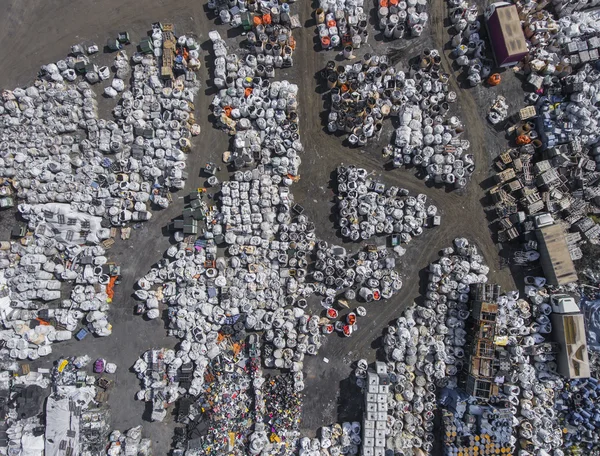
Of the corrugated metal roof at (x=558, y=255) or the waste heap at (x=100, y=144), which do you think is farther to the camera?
the waste heap at (x=100, y=144)

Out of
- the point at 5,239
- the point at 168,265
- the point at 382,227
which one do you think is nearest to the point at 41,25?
the point at 5,239

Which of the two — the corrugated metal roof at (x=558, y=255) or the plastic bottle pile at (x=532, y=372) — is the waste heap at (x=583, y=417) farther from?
the corrugated metal roof at (x=558, y=255)

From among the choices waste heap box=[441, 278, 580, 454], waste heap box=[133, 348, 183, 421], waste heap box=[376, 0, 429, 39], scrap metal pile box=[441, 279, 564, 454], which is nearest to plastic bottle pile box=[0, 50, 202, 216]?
waste heap box=[133, 348, 183, 421]

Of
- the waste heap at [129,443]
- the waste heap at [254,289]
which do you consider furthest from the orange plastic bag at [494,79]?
the waste heap at [129,443]

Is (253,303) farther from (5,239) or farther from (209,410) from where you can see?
(5,239)

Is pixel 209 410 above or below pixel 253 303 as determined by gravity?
below

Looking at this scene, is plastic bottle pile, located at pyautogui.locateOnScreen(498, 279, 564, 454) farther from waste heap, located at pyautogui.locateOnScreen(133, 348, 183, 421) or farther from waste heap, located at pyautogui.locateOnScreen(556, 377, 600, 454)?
waste heap, located at pyautogui.locateOnScreen(133, 348, 183, 421)
